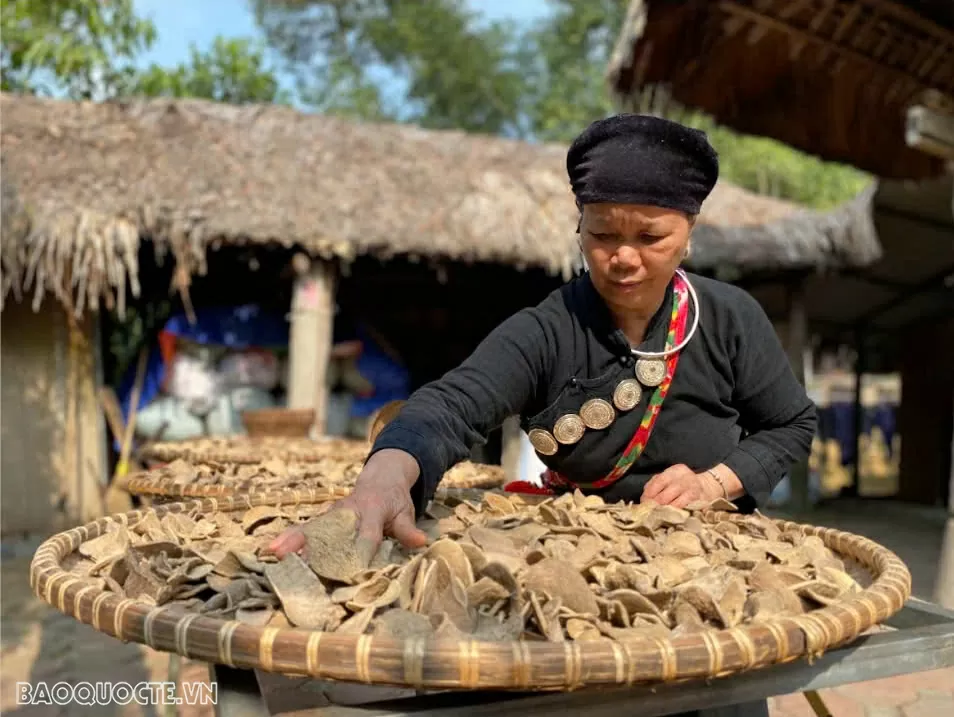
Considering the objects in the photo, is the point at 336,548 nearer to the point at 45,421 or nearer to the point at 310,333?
the point at 310,333

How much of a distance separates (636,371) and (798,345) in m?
5.67

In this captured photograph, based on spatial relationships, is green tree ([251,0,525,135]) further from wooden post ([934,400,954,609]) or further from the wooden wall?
wooden post ([934,400,954,609])

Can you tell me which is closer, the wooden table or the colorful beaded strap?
the wooden table

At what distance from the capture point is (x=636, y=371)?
4.38 feet

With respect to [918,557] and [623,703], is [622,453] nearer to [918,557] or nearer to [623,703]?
[623,703]

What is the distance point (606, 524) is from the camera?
1.11 metres

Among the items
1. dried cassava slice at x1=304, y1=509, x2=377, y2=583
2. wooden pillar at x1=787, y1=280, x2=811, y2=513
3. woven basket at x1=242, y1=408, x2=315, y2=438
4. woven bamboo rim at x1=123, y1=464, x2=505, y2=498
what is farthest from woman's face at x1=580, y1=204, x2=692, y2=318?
wooden pillar at x1=787, y1=280, x2=811, y2=513

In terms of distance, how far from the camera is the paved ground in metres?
2.65

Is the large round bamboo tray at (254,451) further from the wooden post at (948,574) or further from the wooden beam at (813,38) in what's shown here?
the wooden beam at (813,38)

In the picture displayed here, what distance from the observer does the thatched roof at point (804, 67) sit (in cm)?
354

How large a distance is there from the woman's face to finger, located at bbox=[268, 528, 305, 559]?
1.95 ft

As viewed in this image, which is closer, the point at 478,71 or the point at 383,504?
the point at 383,504

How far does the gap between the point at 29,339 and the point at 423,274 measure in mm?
2956

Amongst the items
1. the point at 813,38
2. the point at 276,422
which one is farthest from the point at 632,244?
the point at 813,38
